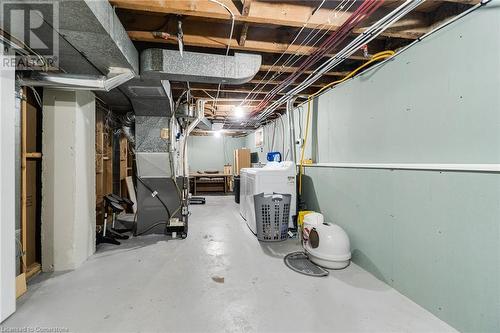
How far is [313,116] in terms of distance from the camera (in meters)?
3.25

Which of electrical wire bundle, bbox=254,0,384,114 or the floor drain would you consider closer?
electrical wire bundle, bbox=254,0,384,114

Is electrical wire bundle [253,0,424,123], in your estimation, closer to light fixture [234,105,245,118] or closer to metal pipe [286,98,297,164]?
metal pipe [286,98,297,164]

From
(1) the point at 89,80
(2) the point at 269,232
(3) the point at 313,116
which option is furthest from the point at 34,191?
(3) the point at 313,116

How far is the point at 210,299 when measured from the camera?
1.68m

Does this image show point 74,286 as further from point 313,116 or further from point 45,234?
point 313,116

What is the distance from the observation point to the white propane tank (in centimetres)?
211

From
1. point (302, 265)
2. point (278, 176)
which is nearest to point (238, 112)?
point (278, 176)

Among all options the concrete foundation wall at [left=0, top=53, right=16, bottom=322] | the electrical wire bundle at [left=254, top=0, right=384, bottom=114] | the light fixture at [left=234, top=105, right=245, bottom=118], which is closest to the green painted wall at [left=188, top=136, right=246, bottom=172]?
the light fixture at [left=234, top=105, right=245, bottom=118]

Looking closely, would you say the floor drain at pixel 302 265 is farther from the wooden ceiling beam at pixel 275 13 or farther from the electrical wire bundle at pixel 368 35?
the wooden ceiling beam at pixel 275 13

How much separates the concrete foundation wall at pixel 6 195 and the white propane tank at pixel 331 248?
94.7 inches

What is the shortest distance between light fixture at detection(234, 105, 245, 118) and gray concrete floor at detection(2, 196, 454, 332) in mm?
2934

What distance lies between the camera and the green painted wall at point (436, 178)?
124 centimetres

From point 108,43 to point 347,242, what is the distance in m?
2.63

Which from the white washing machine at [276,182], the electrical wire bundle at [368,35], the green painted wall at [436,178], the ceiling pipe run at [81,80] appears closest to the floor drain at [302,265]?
the green painted wall at [436,178]
